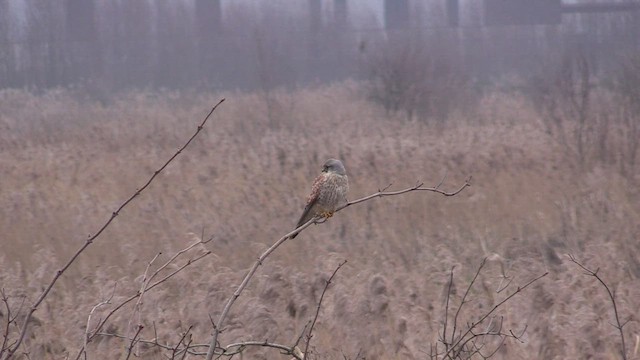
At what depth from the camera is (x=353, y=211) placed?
9.48 m

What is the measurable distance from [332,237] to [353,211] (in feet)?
3.00

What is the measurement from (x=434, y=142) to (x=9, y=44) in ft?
85.9

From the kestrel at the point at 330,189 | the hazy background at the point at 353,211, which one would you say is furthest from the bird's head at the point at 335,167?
the hazy background at the point at 353,211

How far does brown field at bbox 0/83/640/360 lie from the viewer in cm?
554

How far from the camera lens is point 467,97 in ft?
75.7

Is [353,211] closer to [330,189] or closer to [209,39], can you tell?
[330,189]

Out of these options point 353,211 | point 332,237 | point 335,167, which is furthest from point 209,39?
point 335,167

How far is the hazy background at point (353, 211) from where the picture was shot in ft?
18.4

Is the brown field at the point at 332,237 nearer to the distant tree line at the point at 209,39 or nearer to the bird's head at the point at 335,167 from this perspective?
the bird's head at the point at 335,167

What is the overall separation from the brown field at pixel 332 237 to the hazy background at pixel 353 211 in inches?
1.0

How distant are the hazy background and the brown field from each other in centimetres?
3

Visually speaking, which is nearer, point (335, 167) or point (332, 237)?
point (335, 167)

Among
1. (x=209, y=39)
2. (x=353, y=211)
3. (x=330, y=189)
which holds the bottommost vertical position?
(x=209, y=39)

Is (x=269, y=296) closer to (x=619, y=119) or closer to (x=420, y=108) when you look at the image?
(x=619, y=119)
